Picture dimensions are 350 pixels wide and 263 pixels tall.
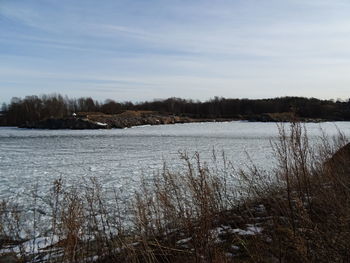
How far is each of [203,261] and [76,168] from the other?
29.9ft

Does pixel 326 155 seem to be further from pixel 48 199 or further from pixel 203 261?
pixel 48 199

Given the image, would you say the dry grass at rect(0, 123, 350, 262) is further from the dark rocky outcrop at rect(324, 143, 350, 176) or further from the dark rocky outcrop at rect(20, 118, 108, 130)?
the dark rocky outcrop at rect(20, 118, 108, 130)

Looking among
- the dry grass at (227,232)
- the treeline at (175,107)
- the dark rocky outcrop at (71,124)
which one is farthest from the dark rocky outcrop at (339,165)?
the treeline at (175,107)

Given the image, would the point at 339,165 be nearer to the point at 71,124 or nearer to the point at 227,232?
the point at 227,232

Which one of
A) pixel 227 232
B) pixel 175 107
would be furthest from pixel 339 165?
pixel 175 107

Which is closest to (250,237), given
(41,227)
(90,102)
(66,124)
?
(41,227)

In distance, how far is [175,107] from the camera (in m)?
90.3

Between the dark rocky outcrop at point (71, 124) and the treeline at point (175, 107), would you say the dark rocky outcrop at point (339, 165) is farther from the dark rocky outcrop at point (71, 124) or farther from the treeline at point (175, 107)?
the treeline at point (175, 107)

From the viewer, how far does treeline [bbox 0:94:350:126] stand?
58.6m

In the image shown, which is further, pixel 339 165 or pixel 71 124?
pixel 71 124

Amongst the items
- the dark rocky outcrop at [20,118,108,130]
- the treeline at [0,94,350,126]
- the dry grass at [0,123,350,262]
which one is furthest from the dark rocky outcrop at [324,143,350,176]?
the treeline at [0,94,350,126]

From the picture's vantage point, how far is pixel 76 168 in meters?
11.2

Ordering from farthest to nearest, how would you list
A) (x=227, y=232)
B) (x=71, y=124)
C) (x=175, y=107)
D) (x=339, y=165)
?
(x=175, y=107) → (x=71, y=124) → (x=339, y=165) → (x=227, y=232)

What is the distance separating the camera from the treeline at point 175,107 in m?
58.6
